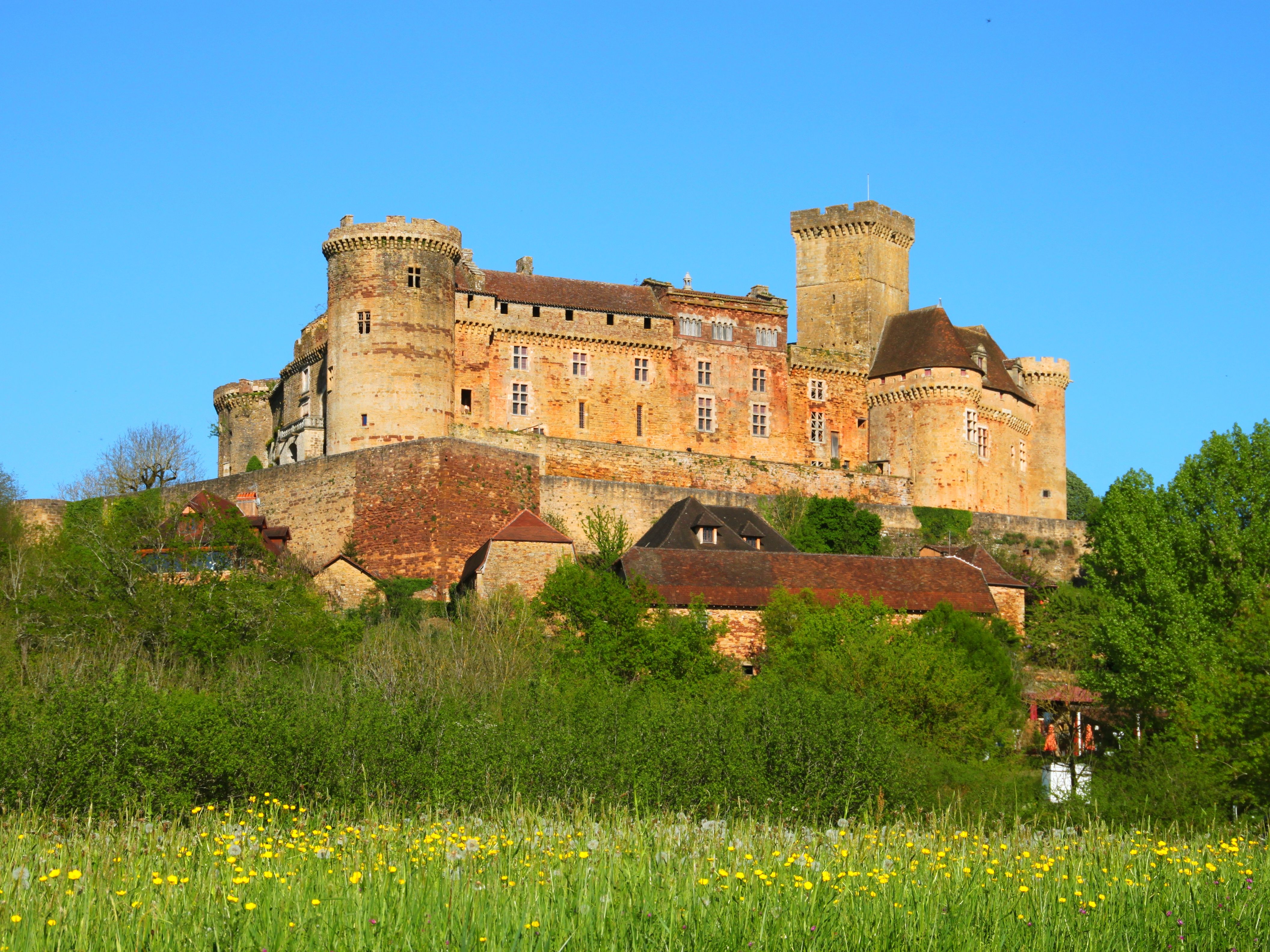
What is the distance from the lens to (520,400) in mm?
55250

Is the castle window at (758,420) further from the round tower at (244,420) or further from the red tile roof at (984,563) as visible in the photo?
the round tower at (244,420)

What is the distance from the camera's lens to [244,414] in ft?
208

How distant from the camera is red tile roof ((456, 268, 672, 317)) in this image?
185ft

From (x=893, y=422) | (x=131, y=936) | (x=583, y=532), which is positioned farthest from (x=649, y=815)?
(x=893, y=422)

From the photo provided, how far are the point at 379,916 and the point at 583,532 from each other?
35.7 m

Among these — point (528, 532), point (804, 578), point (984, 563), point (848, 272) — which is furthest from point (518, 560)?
point (848, 272)

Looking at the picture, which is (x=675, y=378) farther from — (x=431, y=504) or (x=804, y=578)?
(x=804, y=578)

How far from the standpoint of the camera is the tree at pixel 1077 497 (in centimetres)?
8612

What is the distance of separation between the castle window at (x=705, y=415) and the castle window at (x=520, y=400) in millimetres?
6678

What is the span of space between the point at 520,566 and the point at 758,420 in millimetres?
18477

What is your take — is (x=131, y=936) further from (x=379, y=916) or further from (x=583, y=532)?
(x=583, y=532)

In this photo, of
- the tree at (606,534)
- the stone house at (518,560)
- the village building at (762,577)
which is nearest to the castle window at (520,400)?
the tree at (606,534)

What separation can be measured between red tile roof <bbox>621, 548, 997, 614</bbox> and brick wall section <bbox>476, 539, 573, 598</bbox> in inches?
79.3

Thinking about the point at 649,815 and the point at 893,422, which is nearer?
the point at 649,815
